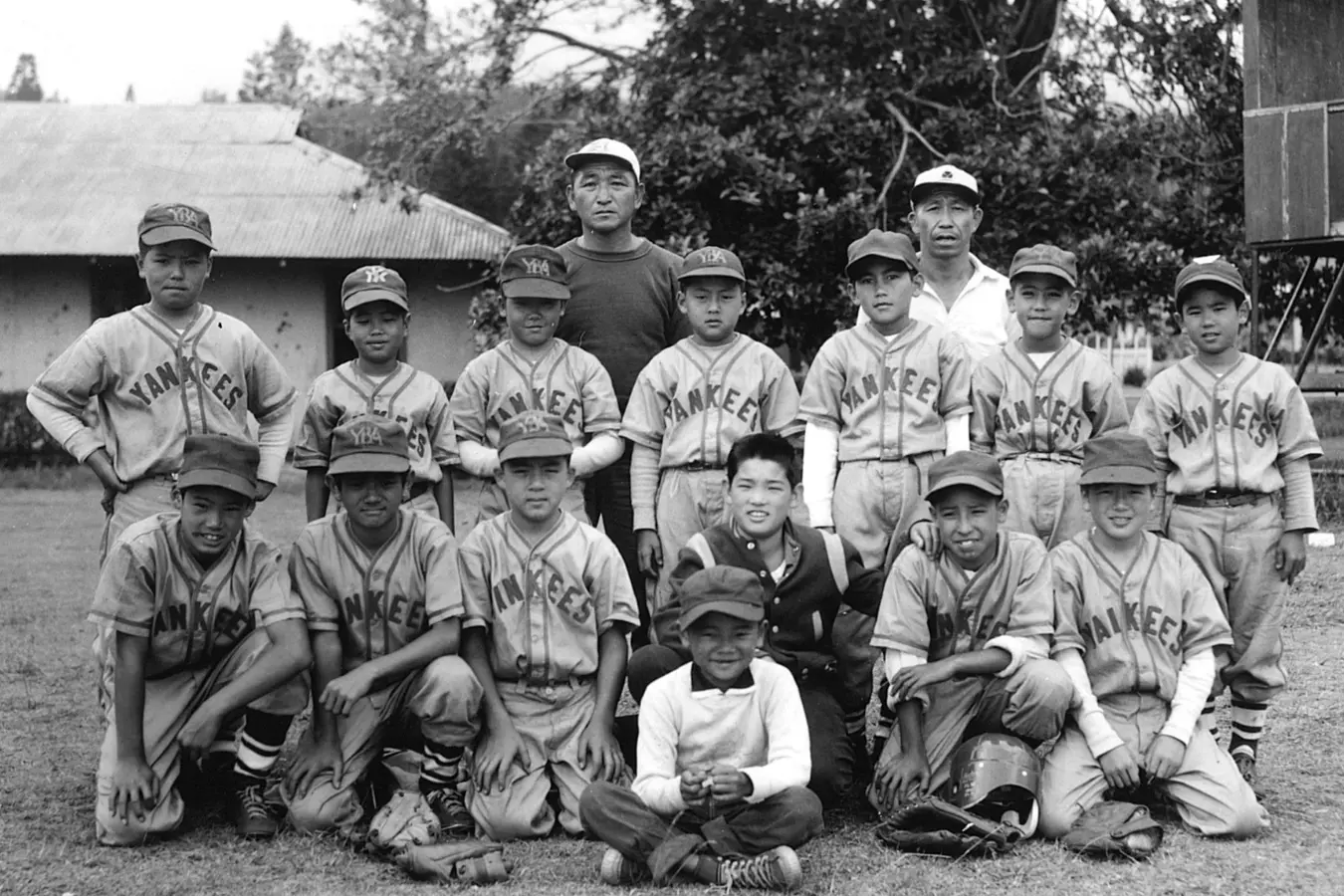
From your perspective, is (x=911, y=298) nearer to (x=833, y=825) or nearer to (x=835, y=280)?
(x=833, y=825)

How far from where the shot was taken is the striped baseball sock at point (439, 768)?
4.63 m

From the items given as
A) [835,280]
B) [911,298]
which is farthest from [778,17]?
[911,298]

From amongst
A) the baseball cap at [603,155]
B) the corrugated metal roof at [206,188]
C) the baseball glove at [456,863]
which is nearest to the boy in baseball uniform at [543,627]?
the baseball glove at [456,863]

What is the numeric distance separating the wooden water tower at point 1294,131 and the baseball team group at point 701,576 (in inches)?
285

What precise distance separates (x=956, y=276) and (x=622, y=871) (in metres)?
2.78

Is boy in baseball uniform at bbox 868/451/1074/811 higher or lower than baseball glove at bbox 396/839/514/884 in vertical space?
higher

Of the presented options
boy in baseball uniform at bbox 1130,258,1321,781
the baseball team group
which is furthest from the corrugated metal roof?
boy in baseball uniform at bbox 1130,258,1321,781

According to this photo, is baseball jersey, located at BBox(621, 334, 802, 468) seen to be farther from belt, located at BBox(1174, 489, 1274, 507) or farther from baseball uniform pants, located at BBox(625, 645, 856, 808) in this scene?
belt, located at BBox(1174, 489, 1274, 507)

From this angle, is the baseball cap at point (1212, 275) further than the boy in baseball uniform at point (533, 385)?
No

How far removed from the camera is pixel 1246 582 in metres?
4.99

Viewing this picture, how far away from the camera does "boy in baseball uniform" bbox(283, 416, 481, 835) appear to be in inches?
180

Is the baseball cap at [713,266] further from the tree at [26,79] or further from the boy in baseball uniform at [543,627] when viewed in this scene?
the tree at [26,79]

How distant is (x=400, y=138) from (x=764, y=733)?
11.6 m

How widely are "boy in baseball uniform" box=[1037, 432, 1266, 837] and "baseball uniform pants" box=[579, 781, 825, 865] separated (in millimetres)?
910
